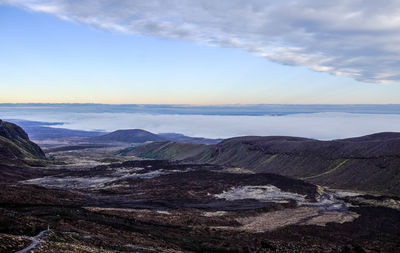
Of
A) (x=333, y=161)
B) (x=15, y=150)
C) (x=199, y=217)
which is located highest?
(x=333, y=161)

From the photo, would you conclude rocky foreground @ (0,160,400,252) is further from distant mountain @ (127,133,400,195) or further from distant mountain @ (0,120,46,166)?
distant mountain @ (0,120,46,166)

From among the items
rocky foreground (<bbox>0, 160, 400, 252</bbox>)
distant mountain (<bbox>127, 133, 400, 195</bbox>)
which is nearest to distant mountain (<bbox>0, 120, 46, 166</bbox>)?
rocky foreground (<bbox>0, 160, 400, 252</bbox>)

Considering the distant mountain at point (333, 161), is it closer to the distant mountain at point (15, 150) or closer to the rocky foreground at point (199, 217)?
the rocky foreground at point (199, 217)

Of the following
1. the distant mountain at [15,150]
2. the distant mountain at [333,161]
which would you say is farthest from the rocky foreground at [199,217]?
the distant mountain at [15,150]

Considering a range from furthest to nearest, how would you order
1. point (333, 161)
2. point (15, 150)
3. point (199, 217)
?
point (15, 150)
point (333, 161)
point (199, 217)

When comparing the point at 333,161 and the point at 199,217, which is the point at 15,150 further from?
the point at 333,161

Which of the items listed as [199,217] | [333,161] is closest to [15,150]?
[199,217]
